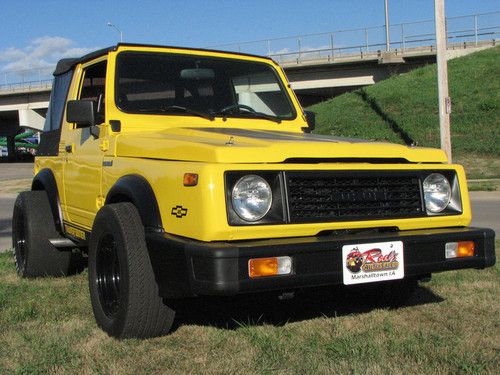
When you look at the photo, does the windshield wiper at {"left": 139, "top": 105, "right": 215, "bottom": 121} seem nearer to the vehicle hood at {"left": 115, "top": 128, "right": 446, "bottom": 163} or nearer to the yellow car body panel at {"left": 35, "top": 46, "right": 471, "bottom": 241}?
the yellow car body panel at {"left": 35, "top": 46, "right": 471, "bottom": 241}

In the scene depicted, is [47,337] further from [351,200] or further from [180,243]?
[351,200]

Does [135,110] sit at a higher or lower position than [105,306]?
higher

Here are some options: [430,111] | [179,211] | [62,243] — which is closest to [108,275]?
[179,211]

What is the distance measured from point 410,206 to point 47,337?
7.51 ft

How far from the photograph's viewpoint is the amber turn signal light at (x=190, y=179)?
336 cm

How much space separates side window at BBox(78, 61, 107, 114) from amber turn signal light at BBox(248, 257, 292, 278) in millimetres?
2045

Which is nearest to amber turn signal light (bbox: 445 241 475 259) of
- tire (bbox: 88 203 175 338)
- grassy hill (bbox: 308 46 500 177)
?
tire (bbox: 88 203 175 338)

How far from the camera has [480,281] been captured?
5363 mm

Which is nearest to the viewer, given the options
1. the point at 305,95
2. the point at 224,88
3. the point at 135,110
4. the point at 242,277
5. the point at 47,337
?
the point at 242,277

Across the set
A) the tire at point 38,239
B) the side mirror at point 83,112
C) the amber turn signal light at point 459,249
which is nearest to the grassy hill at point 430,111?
the tire at point 38,239

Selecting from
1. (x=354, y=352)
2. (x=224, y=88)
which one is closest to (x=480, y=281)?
(x=354, y=352)

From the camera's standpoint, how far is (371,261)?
11.6ft

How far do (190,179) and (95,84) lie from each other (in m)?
2.11

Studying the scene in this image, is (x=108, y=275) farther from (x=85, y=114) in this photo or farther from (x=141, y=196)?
(x=85, y=114)
